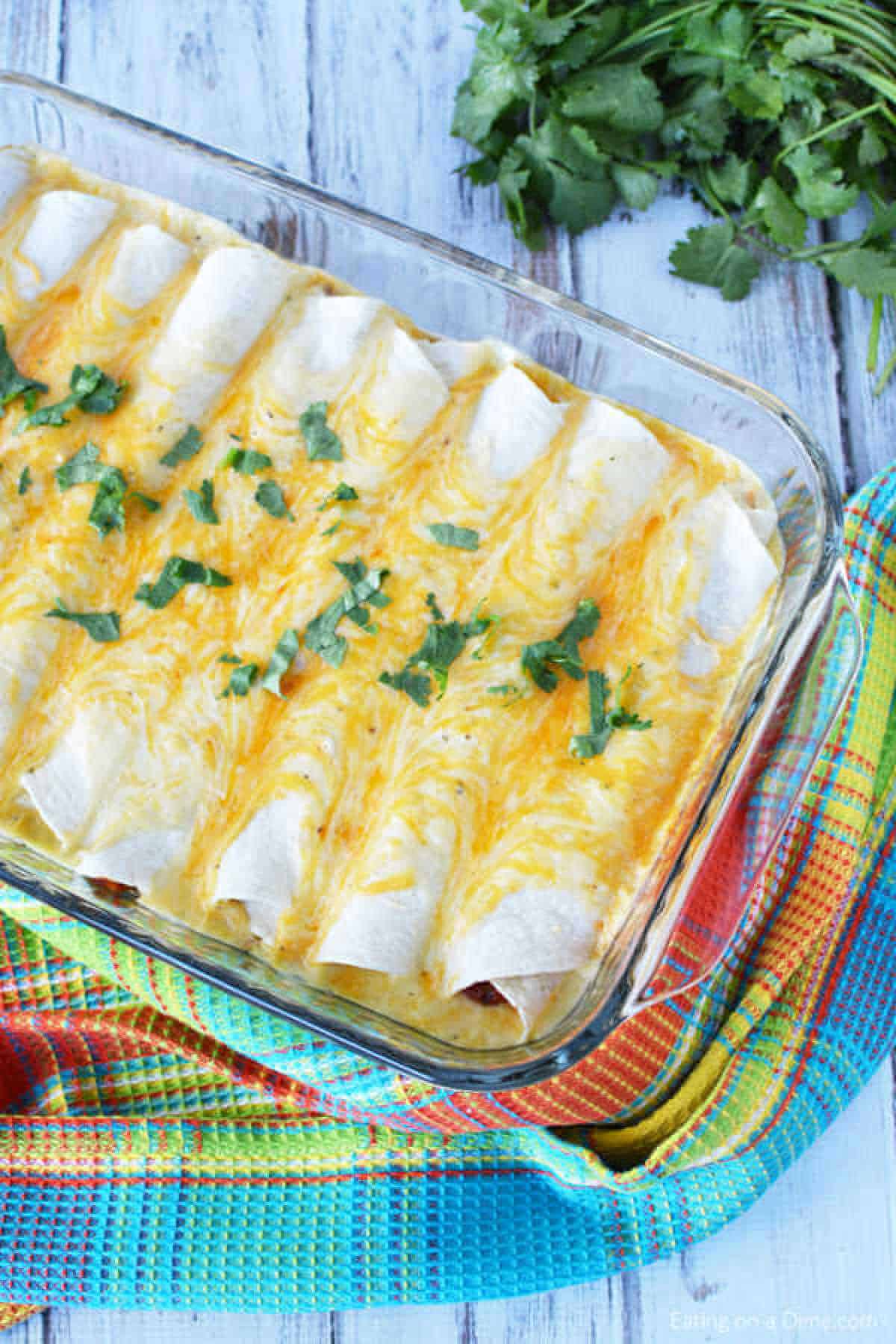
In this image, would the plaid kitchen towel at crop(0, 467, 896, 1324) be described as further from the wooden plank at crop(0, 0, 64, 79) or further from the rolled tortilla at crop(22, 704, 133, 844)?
the wooden plank at crop(0, 0, 64, 79)

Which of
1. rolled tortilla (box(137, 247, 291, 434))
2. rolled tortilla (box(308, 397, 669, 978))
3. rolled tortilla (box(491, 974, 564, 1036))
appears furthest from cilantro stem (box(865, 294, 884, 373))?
rolled tortilla (box(491, 974, 564, 1036))

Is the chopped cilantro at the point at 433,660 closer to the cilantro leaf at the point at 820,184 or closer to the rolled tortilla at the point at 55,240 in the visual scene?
the rolled tortilla at the point at 55,240

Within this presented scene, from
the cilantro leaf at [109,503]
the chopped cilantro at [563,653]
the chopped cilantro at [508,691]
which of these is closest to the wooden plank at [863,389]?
the chopped cilantro at [563,653]

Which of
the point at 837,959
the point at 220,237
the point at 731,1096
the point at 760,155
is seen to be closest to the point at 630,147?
the point at 760,155

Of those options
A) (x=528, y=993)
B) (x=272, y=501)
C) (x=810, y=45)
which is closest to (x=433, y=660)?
(x=272, y=501)

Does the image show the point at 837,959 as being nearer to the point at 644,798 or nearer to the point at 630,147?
the point at 644,798
